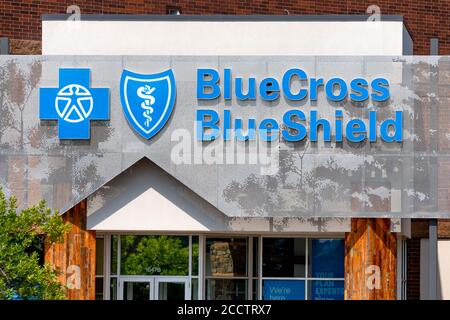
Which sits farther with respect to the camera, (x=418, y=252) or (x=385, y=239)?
(x=418, y=252)

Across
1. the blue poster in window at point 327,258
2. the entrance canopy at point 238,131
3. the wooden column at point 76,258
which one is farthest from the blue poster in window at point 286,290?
the wooden column at point 76,258

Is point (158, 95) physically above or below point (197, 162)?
above

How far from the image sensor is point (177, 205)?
74.8 ft

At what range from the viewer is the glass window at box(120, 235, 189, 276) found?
81.1ft

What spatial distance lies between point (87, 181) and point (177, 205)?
87.6 inches

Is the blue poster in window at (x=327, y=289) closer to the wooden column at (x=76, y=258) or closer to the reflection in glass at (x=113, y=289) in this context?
the reflection in glass at (x=113, y=289)

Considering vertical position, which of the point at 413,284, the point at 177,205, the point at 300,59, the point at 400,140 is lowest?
the point at 413,284

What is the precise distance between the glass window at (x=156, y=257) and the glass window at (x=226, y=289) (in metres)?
0.85

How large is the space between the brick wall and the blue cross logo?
6297 mm

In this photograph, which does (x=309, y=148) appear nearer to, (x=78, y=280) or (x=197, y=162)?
(x=197, y=162)

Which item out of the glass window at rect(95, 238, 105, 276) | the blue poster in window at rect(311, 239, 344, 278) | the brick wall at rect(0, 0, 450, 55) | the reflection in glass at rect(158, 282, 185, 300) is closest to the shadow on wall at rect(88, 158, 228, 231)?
the glass window at rect(95, 238, 105, 276)
